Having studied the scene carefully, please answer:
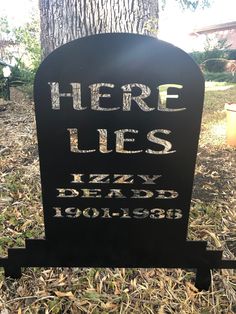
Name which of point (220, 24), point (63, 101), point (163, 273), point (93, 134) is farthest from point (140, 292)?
point (220, 24)

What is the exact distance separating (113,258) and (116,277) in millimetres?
155

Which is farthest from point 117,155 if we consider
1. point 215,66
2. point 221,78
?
point 215,66

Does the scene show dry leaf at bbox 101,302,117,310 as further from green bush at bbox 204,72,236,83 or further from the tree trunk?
green bush at bbox 204,72,236,83

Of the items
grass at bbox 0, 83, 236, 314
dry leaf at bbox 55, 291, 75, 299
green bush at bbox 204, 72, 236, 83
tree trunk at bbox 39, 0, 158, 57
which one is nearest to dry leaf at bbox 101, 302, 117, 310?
grass at bbox 0, 83, 236, 314

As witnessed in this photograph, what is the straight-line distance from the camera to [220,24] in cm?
2350

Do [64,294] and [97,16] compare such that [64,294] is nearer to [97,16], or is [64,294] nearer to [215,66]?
[97,16]

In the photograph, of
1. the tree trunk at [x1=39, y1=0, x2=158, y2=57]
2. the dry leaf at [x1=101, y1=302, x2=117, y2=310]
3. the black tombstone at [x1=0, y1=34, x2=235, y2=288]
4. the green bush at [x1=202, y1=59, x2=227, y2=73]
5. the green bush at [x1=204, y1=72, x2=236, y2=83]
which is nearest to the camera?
the black tombstone at [x1=0, y1=34, x2=235, y2=288]

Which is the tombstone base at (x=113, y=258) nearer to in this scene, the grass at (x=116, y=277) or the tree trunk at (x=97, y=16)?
the grass at (x=116, y=277)

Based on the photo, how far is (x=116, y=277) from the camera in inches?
59.9

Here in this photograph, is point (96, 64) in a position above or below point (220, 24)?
below

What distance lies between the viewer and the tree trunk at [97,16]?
8.72 feet

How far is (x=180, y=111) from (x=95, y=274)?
3.08ft

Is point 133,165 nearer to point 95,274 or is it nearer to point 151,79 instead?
point 151,79

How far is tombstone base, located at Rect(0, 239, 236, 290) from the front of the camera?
1.40 metres
